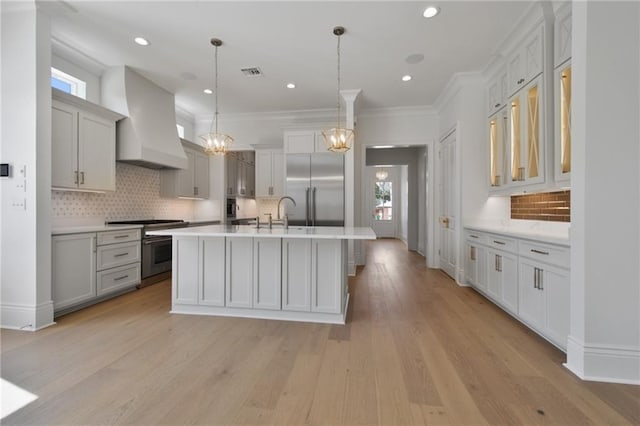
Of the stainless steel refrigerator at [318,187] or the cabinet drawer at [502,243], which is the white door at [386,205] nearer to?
the stainless steel refrigerator at [318,187]

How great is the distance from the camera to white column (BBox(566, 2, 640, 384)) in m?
1.79

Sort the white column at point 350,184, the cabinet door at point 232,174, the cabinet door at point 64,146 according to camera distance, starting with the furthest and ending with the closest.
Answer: the cabinet door at point 232,174, the white column at point 350,184, the cabinet door at point 64,146

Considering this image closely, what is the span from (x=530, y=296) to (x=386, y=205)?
927cm

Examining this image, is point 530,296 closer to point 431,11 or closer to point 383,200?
point 431,11

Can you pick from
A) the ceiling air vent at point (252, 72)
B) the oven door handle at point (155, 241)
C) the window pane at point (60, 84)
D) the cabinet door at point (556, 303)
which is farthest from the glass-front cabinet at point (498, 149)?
the window pane at point (60, 84)

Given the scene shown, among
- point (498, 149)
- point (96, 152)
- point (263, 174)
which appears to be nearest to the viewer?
point (96, 152)

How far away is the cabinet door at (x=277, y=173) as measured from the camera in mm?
5746

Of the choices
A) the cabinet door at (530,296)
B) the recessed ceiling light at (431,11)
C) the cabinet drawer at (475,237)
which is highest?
the recessed ceiling light at (431,11)

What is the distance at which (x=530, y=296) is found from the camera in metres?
2.54

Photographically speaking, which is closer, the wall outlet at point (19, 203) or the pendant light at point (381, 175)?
the wall outlet at point (19, 203)

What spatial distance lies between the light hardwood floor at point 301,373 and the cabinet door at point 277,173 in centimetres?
328

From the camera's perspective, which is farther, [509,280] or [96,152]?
[96,152]

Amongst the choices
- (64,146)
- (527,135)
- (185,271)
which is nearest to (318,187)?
(185,271)

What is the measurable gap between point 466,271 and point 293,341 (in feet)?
9.68
